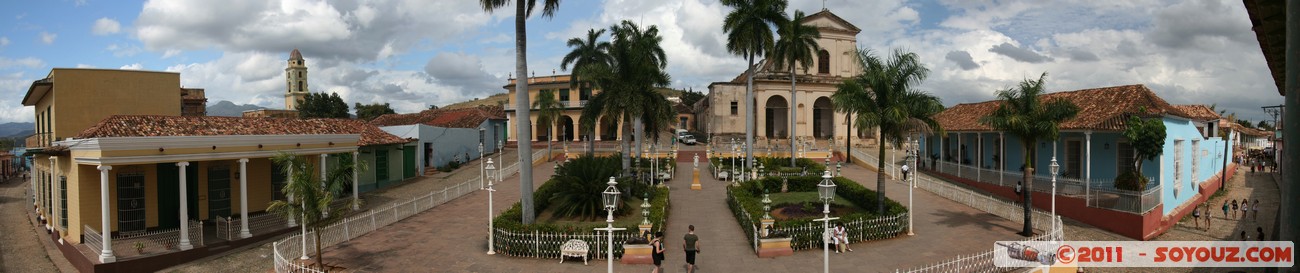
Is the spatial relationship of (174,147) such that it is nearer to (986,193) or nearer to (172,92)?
(172,92)

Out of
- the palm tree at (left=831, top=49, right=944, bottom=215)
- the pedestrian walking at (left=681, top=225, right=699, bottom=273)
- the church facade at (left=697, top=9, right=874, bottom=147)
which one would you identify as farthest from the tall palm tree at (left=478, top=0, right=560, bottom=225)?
the church facade at (left=697, top=9, right=874, bottom=147)

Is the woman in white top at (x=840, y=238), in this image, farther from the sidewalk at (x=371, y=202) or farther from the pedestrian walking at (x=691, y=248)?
the sidewalk at (x=371, y=202)

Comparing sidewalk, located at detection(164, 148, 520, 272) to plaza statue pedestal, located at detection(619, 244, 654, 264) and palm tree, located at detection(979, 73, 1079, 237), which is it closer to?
plaza statue pedestal, located at detection(619, 244, 654, 264)

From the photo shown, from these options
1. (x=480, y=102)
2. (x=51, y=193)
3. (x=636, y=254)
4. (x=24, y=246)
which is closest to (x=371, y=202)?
(x=51, y=193)

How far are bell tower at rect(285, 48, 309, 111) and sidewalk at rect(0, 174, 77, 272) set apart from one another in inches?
2132

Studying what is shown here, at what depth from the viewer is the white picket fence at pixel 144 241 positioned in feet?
41.8

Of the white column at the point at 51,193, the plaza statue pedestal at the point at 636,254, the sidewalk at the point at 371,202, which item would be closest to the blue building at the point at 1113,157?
the plaza statue pedestal at the point at 636,254

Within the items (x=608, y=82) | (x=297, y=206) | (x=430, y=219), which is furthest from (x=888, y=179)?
(x=297, y=206)

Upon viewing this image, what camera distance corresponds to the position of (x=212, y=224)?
16.7 m

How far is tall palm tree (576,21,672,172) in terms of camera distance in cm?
2117

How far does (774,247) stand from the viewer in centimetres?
1229

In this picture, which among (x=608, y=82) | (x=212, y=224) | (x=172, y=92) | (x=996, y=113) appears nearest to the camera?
(x=996, y=113)

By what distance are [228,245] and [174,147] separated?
8.30ft

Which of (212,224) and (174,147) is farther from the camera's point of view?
(212,224)
